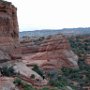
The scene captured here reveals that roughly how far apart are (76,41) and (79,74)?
3673 centimetres

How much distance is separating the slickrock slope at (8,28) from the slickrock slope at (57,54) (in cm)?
1981

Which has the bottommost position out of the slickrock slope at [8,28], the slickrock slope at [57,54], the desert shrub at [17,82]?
the slickrock slope at [57,54]

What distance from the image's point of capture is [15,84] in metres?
26.6

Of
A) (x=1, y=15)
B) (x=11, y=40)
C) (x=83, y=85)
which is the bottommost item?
(x=83, y=85)

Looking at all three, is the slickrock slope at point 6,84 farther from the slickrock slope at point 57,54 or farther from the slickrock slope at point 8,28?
the slickrock slope at point 57,54

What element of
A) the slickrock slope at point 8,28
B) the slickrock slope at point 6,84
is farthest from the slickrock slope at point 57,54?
the slickrock slope at point 6,84

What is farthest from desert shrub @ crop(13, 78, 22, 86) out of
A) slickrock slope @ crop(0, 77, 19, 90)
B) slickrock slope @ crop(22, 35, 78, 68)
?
slickrock slope @ crop(22, 35, 78, 68)

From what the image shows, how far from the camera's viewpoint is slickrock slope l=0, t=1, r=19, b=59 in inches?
1303

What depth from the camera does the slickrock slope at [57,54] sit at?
5628 cm

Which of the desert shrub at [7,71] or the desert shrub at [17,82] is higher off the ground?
the desert shrub at [7,71]

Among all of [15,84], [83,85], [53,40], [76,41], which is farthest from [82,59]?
[15,84]

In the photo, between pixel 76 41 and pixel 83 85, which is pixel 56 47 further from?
pixel 76 41

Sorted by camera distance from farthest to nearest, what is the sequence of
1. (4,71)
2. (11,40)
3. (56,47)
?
(56,47), (11,40), (4,71)

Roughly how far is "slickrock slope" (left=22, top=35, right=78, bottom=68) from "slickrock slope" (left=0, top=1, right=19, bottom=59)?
65.0 feet
